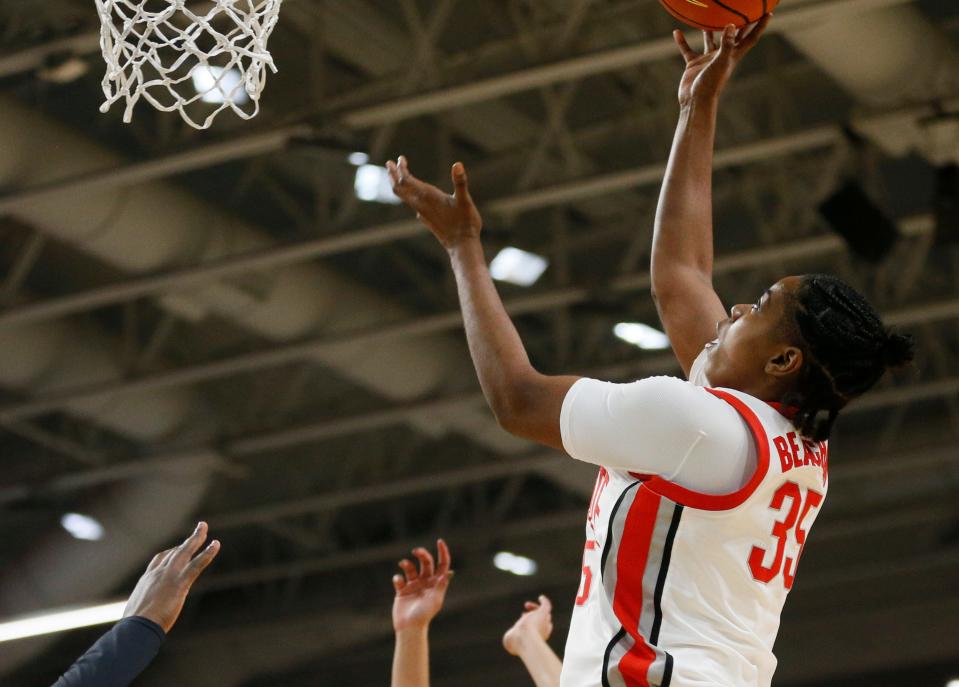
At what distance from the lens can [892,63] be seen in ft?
24.4

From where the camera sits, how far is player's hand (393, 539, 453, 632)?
317 cm

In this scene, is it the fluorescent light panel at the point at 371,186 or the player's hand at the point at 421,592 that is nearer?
the player's hand at the point at 421,592

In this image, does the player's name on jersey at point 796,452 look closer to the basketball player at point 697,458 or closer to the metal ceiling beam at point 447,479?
the basketball player at point 697,458

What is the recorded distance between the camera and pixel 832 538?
13.8m

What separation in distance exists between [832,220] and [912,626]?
6.49 m

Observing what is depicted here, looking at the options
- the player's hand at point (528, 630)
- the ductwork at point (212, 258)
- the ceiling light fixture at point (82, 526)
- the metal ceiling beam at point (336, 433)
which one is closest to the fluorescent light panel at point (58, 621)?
the ceiling light fixture at point (82, 526)

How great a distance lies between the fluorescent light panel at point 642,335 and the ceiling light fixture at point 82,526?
14.8 feet

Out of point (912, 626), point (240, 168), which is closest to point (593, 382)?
point (240, 168)

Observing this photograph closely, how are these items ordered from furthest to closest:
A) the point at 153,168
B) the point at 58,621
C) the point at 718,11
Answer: the point at 58,621 < the point at 153,168 < the point at 718,11

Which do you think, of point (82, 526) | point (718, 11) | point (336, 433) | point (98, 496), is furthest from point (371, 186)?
point (718, 11)

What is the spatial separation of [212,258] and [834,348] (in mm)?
7170

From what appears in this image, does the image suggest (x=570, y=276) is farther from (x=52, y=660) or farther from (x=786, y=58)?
(x=52, y=660)

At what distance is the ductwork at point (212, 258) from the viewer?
818cm

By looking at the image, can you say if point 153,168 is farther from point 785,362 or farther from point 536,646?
point 785,362
